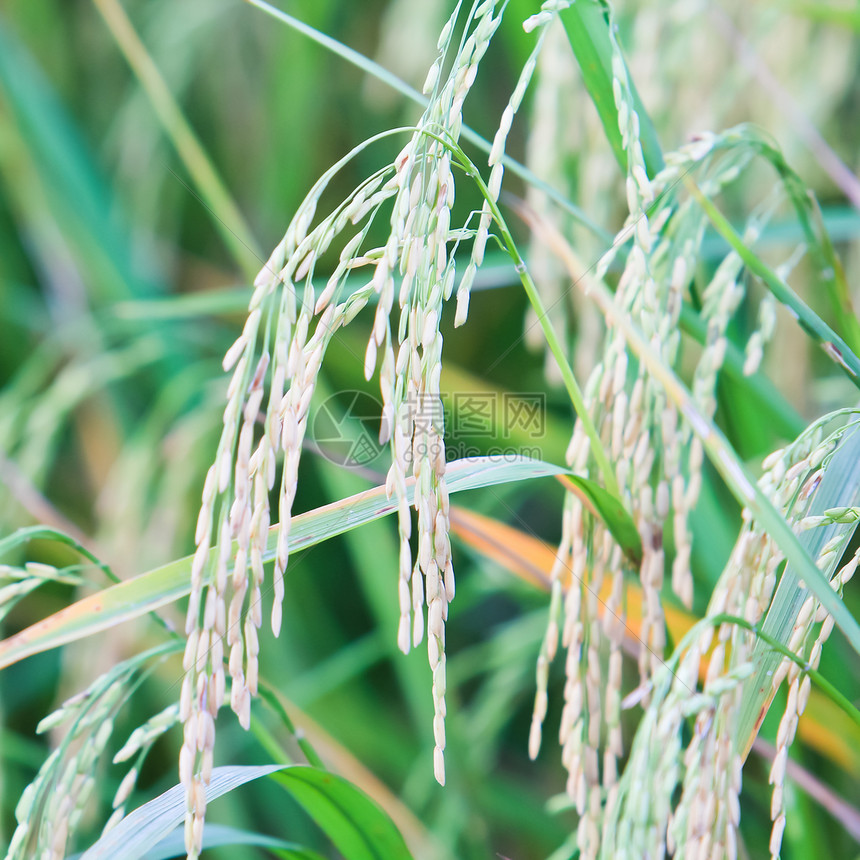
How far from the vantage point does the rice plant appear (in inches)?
13.1

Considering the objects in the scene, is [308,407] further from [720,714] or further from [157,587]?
[720,714]

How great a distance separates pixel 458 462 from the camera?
422mm

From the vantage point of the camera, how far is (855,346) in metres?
0.46

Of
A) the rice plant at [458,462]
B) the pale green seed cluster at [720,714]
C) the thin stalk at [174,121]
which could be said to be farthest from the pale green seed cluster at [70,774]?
the thin stalk at [174,121]

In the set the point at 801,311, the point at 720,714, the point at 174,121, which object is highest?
the point at 174,121

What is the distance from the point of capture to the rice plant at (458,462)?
33 centimetres

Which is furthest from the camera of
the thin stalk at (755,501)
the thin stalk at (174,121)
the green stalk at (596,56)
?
the thin stalk at (174,121)

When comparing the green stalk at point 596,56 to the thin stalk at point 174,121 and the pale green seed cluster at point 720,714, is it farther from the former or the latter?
the thin stalk at point 174,121

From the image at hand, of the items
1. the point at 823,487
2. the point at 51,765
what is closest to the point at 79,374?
the point at 51,765

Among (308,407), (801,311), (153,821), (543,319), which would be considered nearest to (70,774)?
(153,821)

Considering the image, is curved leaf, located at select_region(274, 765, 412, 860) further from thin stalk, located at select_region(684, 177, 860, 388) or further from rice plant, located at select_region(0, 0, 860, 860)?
thin stalk, located at select_region(684, 177, 860, 388)

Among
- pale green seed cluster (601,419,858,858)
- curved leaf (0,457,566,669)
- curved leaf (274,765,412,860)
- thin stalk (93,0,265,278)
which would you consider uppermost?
thin stalk (93,0,265,278)

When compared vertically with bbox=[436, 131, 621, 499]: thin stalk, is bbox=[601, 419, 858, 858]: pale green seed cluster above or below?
below

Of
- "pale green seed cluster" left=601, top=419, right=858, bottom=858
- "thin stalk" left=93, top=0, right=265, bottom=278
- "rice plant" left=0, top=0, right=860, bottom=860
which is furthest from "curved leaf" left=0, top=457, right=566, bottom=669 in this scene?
"thin stalk" left=93, top=0, right=265, bottom=278
